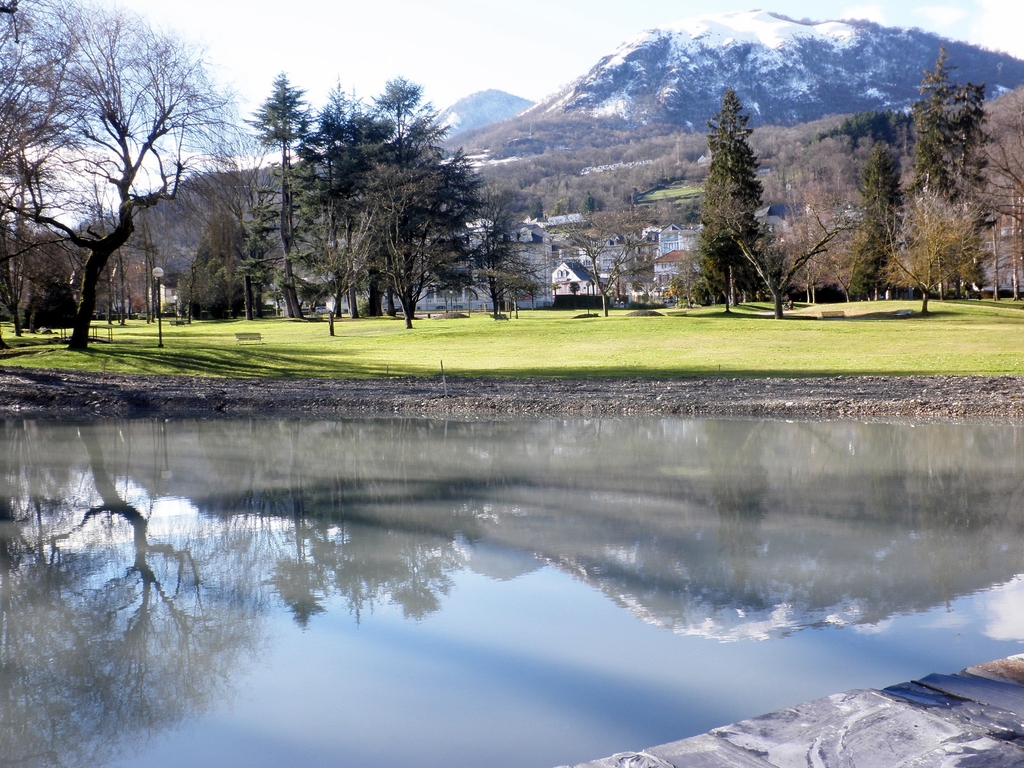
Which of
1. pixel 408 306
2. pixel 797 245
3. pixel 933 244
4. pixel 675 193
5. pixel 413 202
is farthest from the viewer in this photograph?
pixel 675 193

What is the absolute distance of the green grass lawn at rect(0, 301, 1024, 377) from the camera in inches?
915

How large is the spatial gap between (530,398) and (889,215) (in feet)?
136

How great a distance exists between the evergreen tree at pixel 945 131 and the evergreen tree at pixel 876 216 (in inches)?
115

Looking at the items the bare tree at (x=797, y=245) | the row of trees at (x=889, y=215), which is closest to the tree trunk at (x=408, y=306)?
the row of trees at (x=889, y=215)

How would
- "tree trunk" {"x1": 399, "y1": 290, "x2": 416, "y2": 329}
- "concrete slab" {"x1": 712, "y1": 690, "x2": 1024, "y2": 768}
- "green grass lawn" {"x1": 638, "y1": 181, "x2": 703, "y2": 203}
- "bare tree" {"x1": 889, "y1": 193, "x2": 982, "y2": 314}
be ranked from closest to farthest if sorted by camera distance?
"concrete slab" {"x1": 712, "y1": 690, "x2": 1024, "y2": 768}, "tree trunk" {"x1": 399, "y1": 290, "x2": 416, "y2": 329}, "bare tree" {"x1": 889, "y1": 193, "x2": 982, "y2": 314}, "green grass lawn" {"x1": 638, "y1": 181, "x2": 703, "y2": 203}

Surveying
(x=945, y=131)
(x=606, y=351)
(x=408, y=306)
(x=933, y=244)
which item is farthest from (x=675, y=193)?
(x=606, y=351)

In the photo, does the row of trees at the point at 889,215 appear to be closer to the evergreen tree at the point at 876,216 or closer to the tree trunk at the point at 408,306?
the evergreen tree at the point at 876,216

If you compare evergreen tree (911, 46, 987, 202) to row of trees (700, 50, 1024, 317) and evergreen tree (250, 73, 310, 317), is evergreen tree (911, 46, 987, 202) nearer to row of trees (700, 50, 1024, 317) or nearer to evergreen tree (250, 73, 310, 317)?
row of trees (700, 50, 1024, 317)

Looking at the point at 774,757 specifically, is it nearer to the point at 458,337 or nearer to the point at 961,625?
the point at 961,625

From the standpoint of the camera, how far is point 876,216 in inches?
2019

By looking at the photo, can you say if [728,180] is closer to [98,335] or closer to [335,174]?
[335,174]

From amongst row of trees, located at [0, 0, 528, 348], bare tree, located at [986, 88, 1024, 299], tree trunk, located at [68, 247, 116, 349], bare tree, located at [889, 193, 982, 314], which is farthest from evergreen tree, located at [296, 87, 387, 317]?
bare tree, located at [986, 88, 1024, 299]

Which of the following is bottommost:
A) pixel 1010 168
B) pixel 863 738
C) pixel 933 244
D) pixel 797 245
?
pixel 863 738

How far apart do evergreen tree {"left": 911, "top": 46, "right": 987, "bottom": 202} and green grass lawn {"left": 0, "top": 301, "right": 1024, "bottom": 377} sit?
69.8ft
